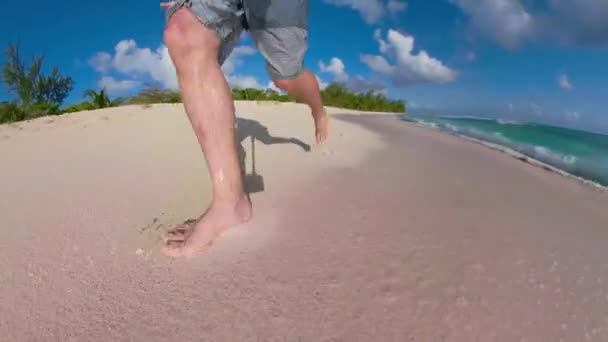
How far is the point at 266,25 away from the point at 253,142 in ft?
3.90

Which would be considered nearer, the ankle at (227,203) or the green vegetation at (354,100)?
the ankle at (227,203)

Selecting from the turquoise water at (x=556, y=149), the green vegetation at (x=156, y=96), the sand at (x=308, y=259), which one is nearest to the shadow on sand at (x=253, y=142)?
the sand at (x=308, y=259)

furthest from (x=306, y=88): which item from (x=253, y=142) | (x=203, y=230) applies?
(x=203, y=230)

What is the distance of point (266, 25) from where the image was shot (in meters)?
1.59

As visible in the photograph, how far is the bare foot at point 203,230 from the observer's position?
1088mm

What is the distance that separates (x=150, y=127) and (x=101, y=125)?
594mm

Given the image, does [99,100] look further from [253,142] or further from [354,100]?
[354,100]

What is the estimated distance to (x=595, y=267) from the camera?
0.98 metres

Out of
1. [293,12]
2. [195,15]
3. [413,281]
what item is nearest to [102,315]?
[413,281]

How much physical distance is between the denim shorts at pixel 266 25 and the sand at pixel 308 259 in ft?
1.96

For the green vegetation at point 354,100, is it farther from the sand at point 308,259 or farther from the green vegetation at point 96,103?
the sand at point 308,259

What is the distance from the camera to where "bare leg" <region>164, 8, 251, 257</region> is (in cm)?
122

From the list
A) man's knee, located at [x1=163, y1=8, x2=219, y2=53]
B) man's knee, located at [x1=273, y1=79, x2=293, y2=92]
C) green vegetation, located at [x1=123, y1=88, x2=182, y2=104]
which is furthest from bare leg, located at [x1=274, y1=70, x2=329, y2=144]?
green vegetation, located at [x1=123, y1=88, x2=182, y2=104]

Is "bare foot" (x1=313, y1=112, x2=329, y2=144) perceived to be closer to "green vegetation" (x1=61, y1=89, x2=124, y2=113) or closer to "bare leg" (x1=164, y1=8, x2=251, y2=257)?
"bare leg" (x1=164, y1=8, x2=251, y2=257)
